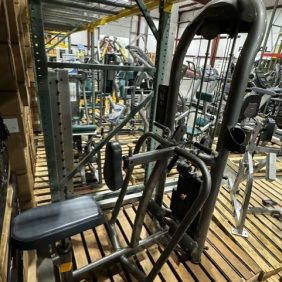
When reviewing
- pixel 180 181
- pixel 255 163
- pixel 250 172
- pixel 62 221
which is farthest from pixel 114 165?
pixel 255 163

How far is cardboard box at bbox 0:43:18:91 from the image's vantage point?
Result: 1355mm

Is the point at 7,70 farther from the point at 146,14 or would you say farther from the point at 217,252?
the point at 217,252

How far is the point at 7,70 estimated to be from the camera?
1.43 m

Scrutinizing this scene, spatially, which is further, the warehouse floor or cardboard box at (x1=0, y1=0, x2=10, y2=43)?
the warehouse floor

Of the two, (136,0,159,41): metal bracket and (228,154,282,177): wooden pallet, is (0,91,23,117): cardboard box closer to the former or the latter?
(136,0,159,41): metal bracket

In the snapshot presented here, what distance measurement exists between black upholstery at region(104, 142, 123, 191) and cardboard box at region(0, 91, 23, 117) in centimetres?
85

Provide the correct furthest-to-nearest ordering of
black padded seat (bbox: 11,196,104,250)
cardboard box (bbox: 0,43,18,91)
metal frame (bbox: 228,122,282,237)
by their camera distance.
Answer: metal frame (bbox: 228,122,282,237)
cardboard box (bbox: 0,43,18,91)
black padded seat (bbox: 11,196,104,250)

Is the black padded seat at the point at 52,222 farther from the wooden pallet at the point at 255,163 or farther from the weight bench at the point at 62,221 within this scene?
the wooden pallet at the point at 255,163

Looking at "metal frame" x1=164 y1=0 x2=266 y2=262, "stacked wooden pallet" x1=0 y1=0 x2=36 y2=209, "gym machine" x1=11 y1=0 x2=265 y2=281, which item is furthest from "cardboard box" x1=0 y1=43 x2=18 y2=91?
"metal frame" x1=164 y1=0 x2=266 y2=262

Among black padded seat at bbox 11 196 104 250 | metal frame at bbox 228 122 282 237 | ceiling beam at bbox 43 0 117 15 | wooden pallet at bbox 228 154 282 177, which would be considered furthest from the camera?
wooden pallet at bbox 228 154 282 177

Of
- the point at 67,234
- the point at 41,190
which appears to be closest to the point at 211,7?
the point at 67,234

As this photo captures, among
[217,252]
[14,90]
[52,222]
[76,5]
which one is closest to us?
[52,222]

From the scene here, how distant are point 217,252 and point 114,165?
1381 millimetres

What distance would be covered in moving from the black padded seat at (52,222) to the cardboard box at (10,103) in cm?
82
